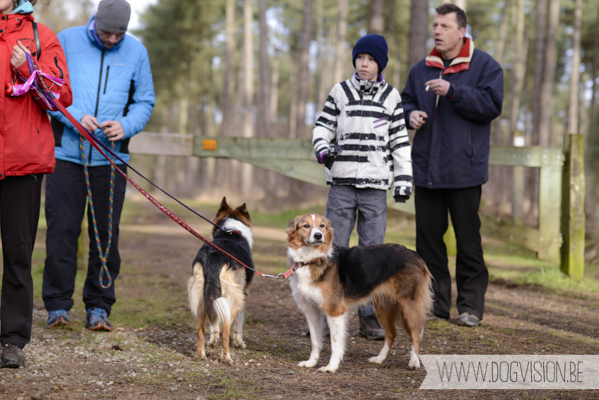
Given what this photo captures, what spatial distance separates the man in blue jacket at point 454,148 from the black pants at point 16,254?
10.4 feet

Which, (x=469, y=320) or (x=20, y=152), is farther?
(x=469, y=320)

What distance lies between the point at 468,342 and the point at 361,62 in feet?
7.65

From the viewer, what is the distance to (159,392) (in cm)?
296

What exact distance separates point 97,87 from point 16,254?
159 cm

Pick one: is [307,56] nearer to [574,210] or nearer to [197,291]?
[574,210]

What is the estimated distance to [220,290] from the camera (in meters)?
3.68

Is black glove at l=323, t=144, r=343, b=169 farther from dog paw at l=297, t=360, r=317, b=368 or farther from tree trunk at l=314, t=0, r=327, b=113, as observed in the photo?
tree trunk at l=314, t=0, r=327, b=113

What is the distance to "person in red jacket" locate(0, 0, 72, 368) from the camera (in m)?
3.22

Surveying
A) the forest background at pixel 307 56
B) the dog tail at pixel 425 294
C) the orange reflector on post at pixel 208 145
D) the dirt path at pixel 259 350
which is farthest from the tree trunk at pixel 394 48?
the dog tail at pixel 425 294

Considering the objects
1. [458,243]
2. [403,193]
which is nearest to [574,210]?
[458,243]

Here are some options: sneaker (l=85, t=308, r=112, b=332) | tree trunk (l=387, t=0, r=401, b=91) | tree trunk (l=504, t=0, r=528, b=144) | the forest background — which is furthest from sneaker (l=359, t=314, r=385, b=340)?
tree trunk (l=387, t=0, r=401, b=91)

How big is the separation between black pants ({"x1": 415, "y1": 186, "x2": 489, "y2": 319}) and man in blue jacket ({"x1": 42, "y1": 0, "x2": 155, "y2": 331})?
269 cm

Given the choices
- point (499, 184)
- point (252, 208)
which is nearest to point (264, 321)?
point (499, 184)

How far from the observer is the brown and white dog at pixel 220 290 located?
3.60m
